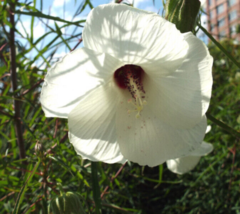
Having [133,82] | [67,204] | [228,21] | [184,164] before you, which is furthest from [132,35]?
[228,21]

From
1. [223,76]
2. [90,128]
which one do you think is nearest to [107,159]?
[90,128]

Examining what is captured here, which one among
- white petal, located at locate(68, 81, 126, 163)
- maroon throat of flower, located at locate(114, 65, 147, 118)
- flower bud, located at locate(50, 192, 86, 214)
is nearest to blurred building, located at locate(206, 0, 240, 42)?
maroon throat of flower, located at locate(114, 65, 147, 118)

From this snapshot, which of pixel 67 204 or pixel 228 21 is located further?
pixel 228 21

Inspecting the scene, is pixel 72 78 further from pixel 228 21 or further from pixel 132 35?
pixel 228 21

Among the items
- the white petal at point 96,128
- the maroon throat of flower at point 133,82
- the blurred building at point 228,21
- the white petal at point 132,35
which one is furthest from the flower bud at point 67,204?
the blurred building at point 228,21

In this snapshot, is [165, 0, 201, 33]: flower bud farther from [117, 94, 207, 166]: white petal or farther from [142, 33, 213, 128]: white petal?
[117, 94, 207, 166]: white petal

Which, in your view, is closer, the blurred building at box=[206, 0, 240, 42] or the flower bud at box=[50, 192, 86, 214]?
the flower bud at box=[50, 192, 86, 214]
